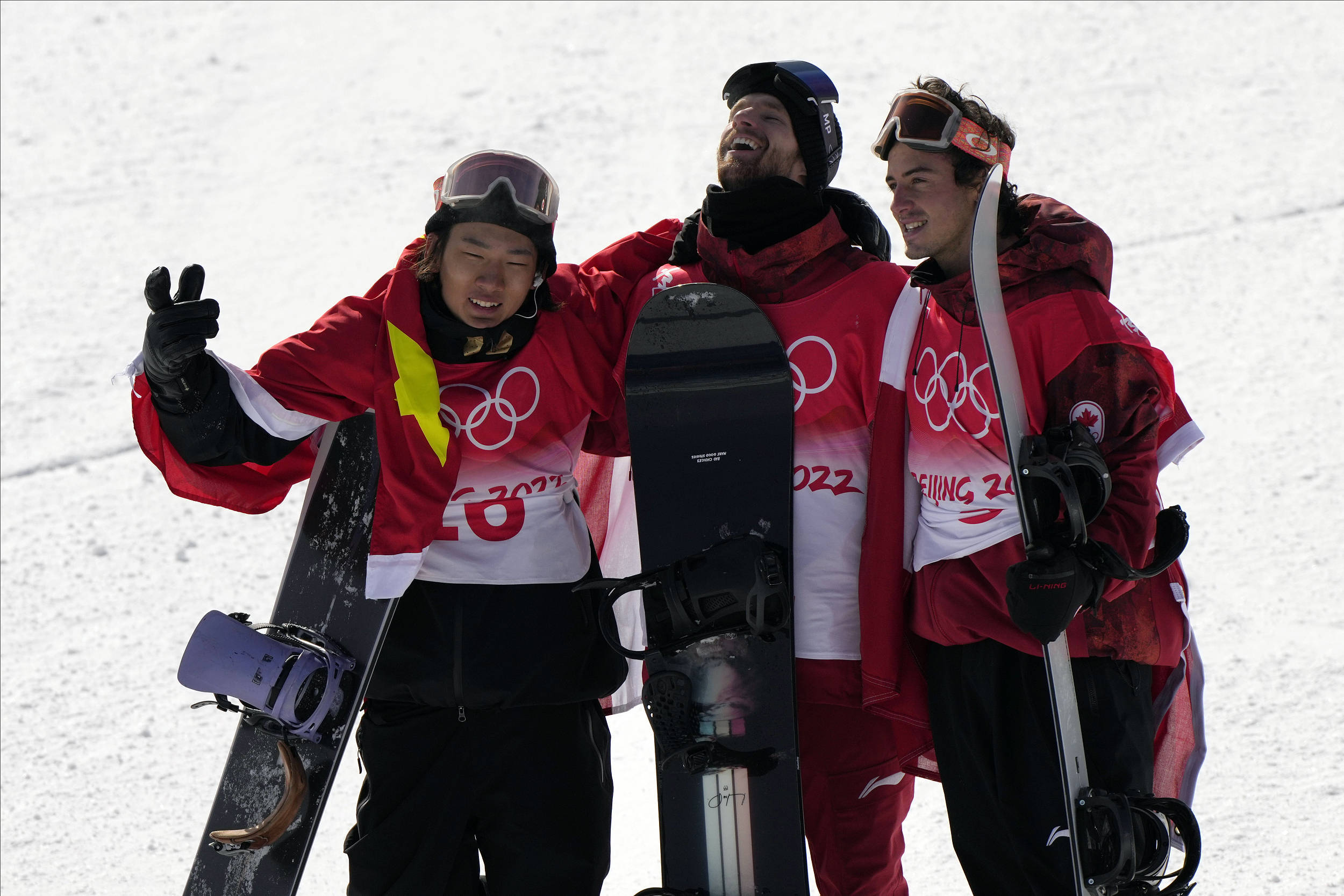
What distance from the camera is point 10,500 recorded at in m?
6.63

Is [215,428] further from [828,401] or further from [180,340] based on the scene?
[828,401]

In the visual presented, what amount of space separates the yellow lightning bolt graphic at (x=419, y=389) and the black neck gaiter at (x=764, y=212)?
2.24 ft

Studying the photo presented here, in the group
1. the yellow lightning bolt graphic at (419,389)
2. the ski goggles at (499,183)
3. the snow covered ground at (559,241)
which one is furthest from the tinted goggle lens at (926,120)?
the snow covered ground at (559,241)

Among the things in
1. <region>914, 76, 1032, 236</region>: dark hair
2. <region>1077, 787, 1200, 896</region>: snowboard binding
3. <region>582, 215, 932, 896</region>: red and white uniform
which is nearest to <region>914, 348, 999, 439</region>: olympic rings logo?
<region>582, 215, 932, 896</region>: red and white uniform

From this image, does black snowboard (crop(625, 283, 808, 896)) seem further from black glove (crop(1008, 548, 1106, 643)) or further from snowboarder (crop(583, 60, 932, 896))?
black glove (crop(1008, 548, 1106, 643))

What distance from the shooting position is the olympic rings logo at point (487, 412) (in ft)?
9.19

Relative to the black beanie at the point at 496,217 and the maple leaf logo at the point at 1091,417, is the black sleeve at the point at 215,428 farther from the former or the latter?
the maple leaf logo at the point at 1091,417

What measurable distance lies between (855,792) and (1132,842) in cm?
65

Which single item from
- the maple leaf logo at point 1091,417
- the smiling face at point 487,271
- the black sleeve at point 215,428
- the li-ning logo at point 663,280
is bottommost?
the maple leaf logo at point 1091,417

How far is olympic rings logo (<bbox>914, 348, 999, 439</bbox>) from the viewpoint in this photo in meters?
2.61

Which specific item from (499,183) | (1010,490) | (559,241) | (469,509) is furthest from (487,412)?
(559,241)

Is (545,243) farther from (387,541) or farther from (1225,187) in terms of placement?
(1225,187)

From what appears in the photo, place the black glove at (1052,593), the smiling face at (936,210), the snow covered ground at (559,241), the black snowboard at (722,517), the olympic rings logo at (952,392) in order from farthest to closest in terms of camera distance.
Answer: the snow covered ground at (559,241), the black snowboard at (722,517), the smiling face at (936,210), the olympic rings logo at (952,392), the black glove at (1052,593)

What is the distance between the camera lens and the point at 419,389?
109 inches
